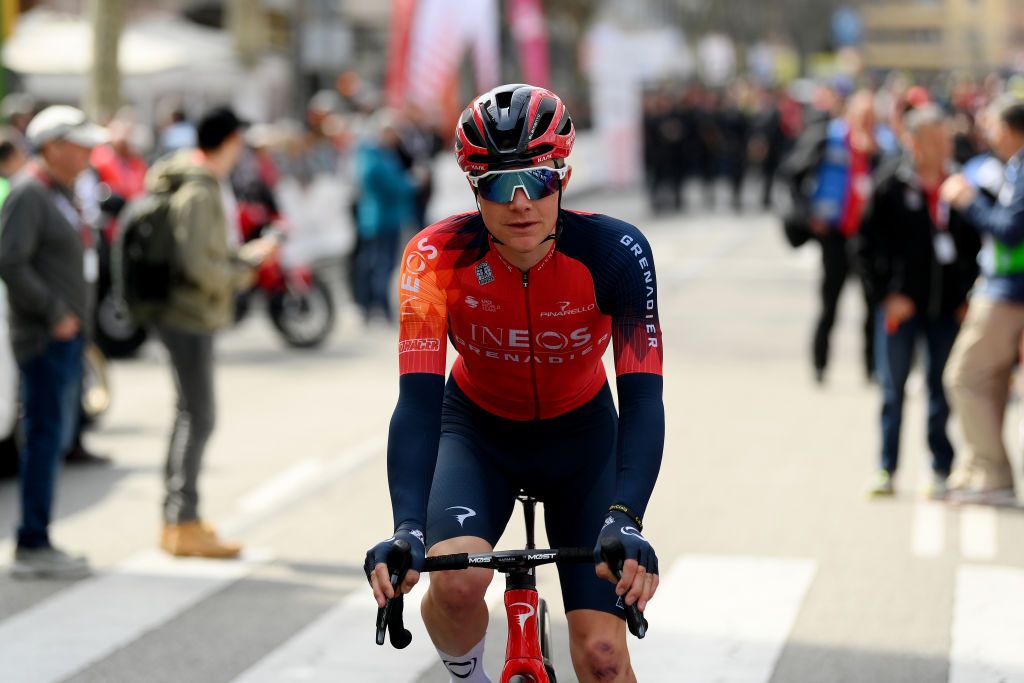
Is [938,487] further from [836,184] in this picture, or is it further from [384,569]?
[384,569]

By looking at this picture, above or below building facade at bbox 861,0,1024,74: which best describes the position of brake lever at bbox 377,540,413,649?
above

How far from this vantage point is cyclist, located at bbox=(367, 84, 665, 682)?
4.32m

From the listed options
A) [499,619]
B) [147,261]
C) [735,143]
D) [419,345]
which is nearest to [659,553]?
[499,619]

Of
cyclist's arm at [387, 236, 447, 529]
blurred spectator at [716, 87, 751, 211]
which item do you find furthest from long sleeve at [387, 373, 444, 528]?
blurred spectator at [716, 87, 751, 211]

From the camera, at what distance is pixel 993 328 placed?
913cm

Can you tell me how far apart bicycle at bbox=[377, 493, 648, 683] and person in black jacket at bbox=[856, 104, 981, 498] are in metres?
5.50

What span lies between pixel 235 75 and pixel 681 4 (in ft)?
216

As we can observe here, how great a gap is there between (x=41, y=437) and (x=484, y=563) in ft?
14.7

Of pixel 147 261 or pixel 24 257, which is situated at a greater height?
pixel 24 257

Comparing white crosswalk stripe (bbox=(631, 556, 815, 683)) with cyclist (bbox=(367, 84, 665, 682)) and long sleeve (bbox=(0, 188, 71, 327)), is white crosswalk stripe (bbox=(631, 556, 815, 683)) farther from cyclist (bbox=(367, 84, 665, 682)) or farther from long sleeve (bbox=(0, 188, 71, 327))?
long sleeve (bbox=(0, 188, 71, 327))

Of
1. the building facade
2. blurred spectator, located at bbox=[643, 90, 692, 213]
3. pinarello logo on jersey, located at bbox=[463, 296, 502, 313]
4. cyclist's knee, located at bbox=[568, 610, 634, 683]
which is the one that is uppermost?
pinarello logo on jersey, located at bbox=[463, 296, 502, 313]

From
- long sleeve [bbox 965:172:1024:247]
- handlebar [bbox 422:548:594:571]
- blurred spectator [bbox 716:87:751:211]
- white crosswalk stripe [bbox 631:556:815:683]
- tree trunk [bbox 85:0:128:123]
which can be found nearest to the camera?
handlebar [bbox 422:548:594:571]

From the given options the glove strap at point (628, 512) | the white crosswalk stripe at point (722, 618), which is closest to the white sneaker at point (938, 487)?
the white crosswalk stripe at point (722, 618)

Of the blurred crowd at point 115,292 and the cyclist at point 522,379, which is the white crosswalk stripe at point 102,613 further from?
the cyclist at point 522,379
